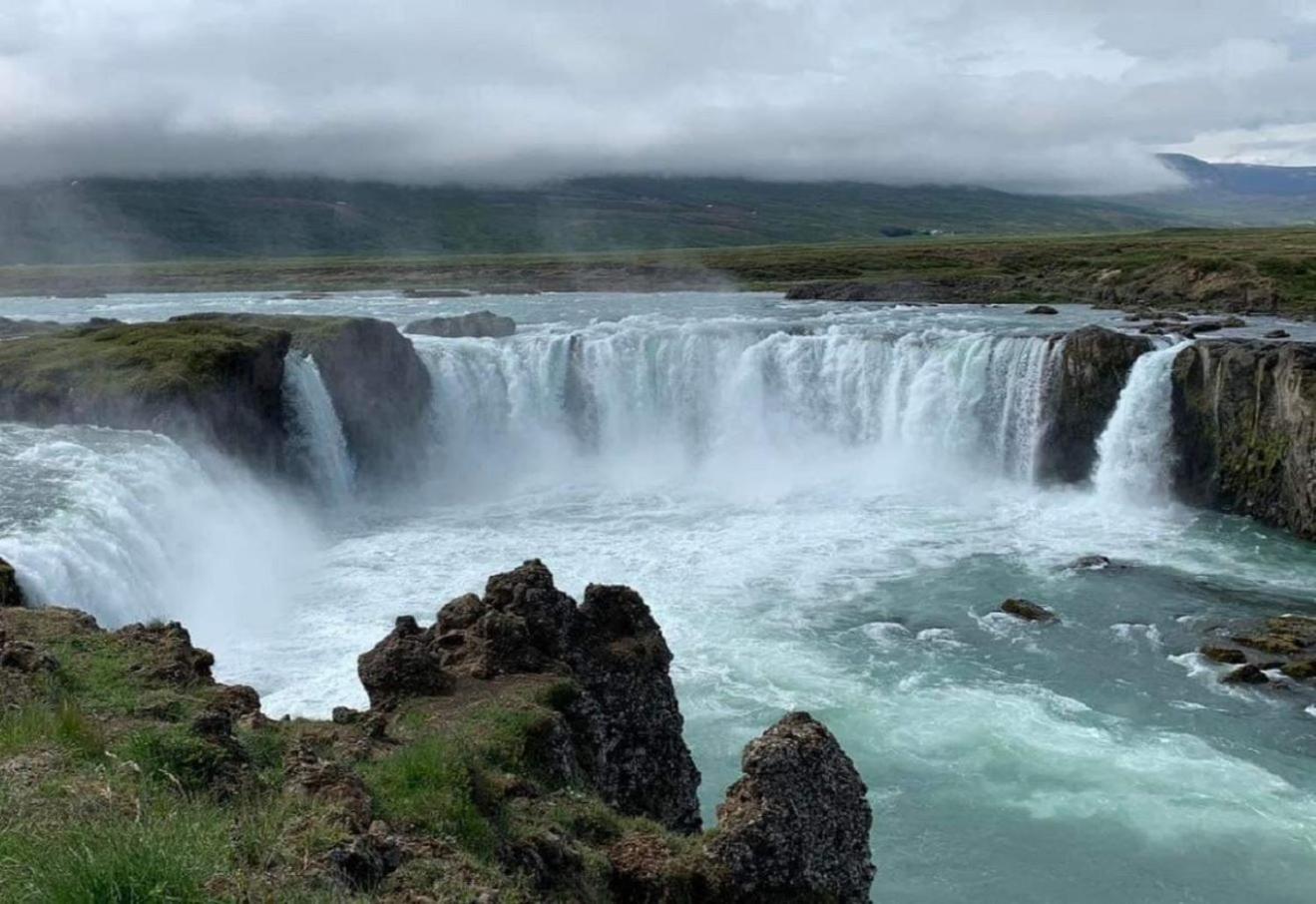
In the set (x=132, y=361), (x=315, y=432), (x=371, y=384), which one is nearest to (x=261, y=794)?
(x=132, y=361)

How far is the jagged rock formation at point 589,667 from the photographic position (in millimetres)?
12656

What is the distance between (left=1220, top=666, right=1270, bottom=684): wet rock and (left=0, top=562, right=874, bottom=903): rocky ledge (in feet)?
44.3

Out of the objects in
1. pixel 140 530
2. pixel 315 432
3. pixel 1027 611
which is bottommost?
pixel 1027 611

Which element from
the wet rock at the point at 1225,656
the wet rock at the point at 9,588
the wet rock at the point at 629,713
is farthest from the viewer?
the wet rock at the point at 1225,656

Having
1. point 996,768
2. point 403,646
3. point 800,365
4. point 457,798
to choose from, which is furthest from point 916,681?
point 800,365

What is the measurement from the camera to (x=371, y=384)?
4225 cm

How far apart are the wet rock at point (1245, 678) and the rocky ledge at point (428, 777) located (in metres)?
13.5

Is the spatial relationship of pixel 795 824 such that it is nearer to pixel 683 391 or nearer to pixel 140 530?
pixel 140 530

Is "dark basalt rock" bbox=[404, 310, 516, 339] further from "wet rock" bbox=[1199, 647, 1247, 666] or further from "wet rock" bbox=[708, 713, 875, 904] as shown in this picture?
"wet rock" bbox=[708, 713, 875, 904]

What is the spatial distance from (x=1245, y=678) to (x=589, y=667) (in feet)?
49.4

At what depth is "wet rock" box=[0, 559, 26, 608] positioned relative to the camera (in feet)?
58.5

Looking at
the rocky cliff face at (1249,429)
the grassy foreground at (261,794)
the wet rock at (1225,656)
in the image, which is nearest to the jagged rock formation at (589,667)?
the grassy foreground at (261,794)

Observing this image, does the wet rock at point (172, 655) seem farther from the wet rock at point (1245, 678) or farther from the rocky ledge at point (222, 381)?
the rocky ledge at point (222, 381)

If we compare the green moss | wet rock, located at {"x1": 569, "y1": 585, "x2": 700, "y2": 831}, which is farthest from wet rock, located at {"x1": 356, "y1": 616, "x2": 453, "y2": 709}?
the green moss
